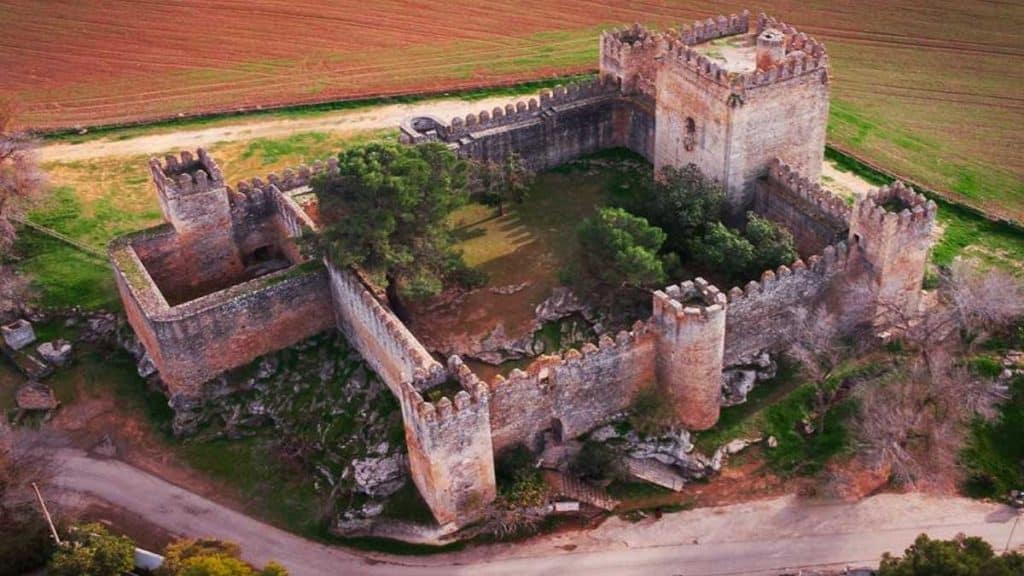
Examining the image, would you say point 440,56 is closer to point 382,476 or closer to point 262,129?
point 262,129

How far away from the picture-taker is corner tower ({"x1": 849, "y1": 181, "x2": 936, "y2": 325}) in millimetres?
42591

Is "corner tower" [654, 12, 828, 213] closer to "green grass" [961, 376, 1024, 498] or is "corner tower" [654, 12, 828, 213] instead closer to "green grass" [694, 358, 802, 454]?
"green grass" [694, 358, 802, 454]

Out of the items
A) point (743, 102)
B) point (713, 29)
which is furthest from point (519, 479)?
point (713, 29)

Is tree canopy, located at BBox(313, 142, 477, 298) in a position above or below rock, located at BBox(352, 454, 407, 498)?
above

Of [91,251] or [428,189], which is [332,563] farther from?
[91,251]

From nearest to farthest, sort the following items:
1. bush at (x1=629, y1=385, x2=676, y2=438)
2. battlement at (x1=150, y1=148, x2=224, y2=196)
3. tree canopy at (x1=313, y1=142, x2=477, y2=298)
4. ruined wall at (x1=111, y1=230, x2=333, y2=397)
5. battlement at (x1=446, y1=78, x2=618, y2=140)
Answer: bush at (x1=629, y1=385, x2=676, y2=438) < tree canopy at (x1=313, y1=142, x2=477, y2=298) < ruined wall at (x1=111, y1=230, x2=333, y2=397) < battlement at (x1=150, y1=148, x2=224, y2=196) < battlement at (x1=446, y1=78, x2=618, y2=140)

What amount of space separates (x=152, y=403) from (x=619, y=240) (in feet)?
68.5

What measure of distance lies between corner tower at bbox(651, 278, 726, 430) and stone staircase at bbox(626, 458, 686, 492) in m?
1.99

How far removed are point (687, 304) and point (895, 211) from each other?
9.75 meters

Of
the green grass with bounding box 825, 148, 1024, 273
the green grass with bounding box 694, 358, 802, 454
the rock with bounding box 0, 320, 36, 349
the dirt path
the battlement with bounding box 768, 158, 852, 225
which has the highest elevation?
the battlement with bounding box 768, 158, 852, 225

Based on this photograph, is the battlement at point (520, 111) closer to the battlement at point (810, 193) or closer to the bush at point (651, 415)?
the battlement at point (810, 193)

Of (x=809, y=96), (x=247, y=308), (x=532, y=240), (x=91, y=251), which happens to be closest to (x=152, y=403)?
(x=247, y=308)

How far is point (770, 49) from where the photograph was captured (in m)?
47.5

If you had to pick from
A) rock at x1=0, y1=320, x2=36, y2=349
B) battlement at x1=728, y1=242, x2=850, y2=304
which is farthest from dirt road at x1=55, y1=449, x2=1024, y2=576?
rock at x1=0, y1=320, x2=36, y2=349
